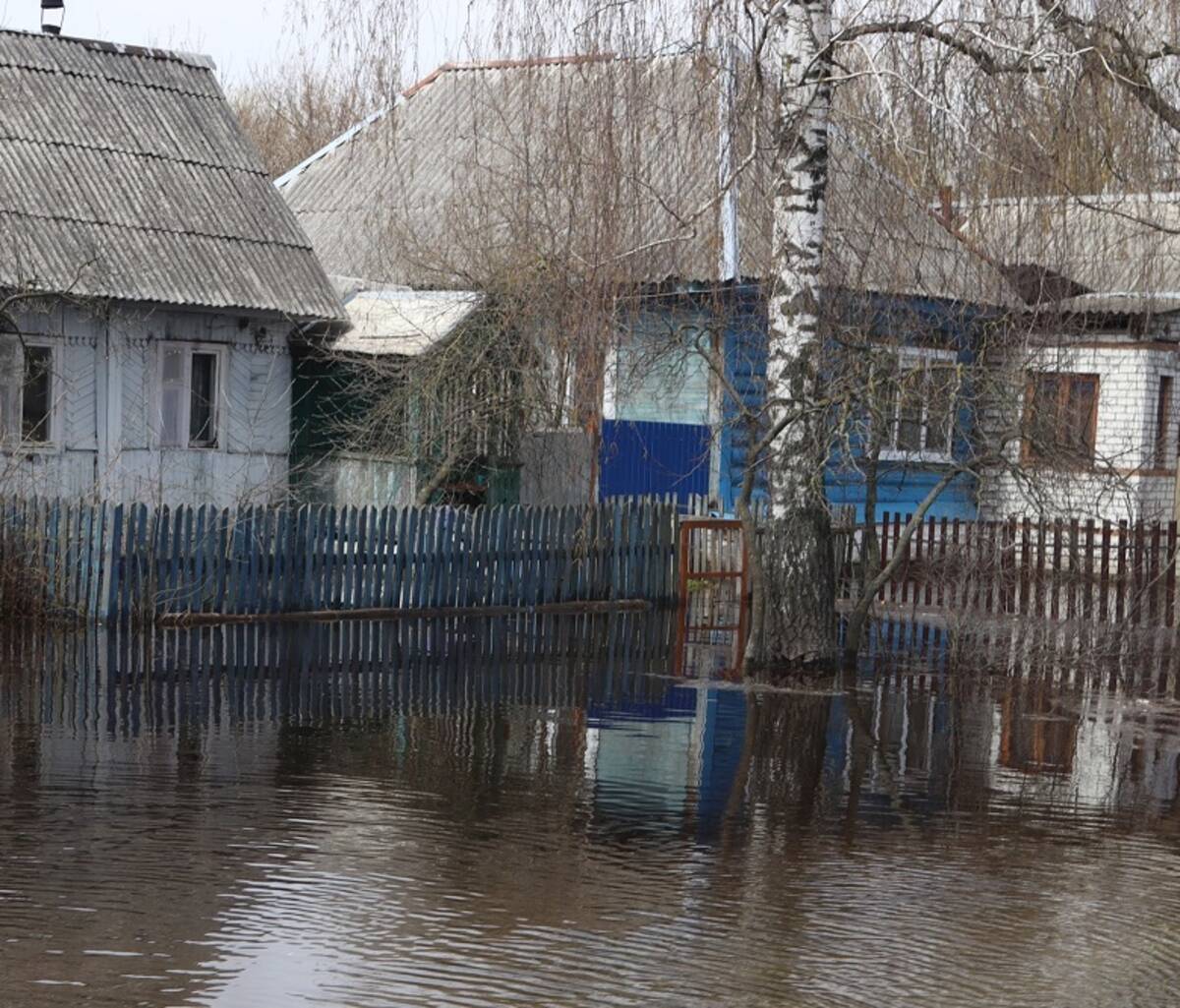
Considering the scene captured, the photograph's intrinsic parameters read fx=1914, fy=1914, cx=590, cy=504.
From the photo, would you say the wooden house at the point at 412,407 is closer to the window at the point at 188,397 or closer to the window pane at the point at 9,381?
the window at the point at 188,397

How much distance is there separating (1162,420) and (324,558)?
49.7ft

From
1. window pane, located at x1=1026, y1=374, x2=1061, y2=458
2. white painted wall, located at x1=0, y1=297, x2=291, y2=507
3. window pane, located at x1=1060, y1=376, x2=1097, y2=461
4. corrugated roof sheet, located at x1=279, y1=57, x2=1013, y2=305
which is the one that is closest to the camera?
corrugated roof sheet, located at x1=279, y1=57, x2=1013, y2=305

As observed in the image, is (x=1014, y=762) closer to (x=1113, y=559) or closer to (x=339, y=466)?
(x=339, y=466)

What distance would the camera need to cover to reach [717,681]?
45.0 ft

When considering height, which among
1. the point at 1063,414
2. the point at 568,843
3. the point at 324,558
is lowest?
the point at 568,843

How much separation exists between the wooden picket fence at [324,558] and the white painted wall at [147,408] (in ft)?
8.07

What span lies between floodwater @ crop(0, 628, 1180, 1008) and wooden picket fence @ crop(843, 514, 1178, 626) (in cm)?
465

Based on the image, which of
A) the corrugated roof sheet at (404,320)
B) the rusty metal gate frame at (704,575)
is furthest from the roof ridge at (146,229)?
the rusty metal gate frame at (704,575)

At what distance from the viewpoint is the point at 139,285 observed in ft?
65.6

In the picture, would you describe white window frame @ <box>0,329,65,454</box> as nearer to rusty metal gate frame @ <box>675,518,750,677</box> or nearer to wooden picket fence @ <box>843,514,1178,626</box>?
rusty metal gate frame @ <box>675,518,750,677</box>

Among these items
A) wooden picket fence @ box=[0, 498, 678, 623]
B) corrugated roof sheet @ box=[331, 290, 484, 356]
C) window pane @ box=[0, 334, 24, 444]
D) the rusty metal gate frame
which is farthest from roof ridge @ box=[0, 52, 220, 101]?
the rusty metal gate frame

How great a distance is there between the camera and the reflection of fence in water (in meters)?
11.5

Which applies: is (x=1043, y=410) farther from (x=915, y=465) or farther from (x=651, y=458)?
(x=651, y=458)

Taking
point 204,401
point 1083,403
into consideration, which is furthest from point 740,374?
point 204,401
